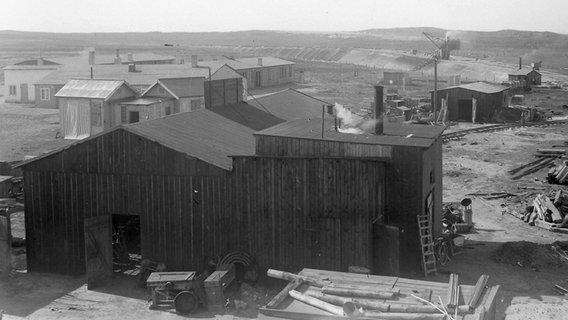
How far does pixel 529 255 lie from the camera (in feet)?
83.1

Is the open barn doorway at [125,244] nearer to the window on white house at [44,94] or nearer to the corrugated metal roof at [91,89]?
the corrugated metal roof at [91,89]

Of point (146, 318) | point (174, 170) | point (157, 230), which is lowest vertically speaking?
point (146, 318)

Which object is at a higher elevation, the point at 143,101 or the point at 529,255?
the point at 143,101

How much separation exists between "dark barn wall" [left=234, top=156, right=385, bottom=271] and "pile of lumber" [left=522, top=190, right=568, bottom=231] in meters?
11.2

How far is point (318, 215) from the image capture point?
74.9 ft

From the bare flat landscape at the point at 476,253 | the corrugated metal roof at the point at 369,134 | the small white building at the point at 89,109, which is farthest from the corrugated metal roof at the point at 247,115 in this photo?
the small white building at the point at 89,109

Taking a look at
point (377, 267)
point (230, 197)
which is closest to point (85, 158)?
point (230, 197)

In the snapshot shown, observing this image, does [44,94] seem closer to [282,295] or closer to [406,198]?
[406,198]

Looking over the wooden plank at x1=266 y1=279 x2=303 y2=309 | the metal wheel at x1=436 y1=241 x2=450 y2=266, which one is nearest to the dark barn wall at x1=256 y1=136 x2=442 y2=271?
the metal wheel at x1=436 y1=241 x2=450 y2=266

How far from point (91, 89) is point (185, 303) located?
39.4 meters

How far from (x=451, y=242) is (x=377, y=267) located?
4720mm

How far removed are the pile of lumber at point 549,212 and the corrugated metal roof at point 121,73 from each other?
137ft

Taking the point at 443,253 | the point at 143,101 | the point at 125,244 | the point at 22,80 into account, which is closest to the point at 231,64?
the point at 22,80

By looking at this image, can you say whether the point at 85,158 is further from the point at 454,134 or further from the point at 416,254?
the point at 454,134
